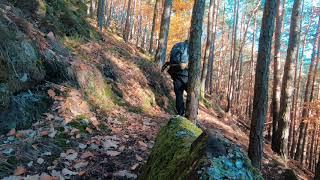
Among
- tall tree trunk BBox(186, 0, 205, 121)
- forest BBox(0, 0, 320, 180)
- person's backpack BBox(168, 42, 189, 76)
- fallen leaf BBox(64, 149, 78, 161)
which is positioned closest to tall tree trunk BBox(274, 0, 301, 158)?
forest BBox(0, 0, 320, 180)

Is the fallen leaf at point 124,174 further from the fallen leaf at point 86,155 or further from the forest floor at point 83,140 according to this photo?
the fallen leaf at point 86,155

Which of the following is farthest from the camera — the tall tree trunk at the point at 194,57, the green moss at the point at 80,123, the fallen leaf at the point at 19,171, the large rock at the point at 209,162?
the tall tree trunk at the point at 194,57

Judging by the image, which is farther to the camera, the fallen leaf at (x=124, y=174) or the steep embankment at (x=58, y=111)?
the steep embankment at (x=58, y=111)

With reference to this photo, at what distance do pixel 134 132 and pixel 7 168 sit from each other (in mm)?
2580

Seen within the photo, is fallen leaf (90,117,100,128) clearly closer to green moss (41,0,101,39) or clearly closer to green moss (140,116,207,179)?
green moss (140,116,207,179)

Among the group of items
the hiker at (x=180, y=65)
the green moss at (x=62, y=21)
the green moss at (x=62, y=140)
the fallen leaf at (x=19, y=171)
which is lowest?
the fallen leaf at (x=19, y=171)

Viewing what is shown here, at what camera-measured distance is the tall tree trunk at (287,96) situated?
1045cm

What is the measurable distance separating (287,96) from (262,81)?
489 centimetres

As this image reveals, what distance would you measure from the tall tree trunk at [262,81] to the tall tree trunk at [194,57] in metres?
1.20

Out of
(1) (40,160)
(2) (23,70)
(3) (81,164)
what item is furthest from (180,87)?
(1) (40,160)

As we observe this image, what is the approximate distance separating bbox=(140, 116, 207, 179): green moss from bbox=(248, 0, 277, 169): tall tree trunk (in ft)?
10.2

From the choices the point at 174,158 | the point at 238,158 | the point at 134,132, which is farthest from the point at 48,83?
the point at 238,158

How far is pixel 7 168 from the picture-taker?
12.8ft

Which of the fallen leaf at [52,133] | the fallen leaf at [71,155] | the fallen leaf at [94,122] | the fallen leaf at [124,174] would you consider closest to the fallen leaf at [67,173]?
the fallen leaf at [71,155]
